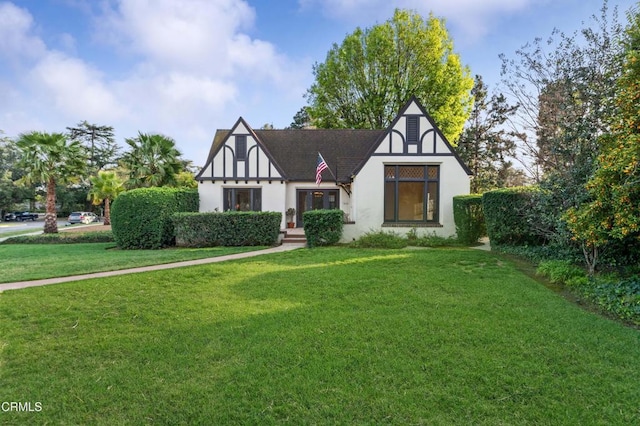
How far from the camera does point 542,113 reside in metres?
9.01

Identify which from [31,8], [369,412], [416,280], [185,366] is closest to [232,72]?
[31,8]

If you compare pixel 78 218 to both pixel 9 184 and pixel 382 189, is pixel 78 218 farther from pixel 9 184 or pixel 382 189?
pixel 382 189

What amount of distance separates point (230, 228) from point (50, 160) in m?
14.3

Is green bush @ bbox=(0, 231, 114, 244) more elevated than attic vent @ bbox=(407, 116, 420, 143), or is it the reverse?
attic vent @ bbox=(407, 116, 420, 143)

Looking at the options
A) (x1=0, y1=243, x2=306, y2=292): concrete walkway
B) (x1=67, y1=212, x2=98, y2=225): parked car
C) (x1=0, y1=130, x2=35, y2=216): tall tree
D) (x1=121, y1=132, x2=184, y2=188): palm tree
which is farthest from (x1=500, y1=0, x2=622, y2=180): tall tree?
(x1=0, y1=130, x2=35, y2=216): tall tree

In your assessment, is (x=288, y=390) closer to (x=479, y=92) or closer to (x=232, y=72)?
(x=232, y=72)

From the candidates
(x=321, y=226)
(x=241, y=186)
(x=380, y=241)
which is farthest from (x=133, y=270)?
(x=241, y=186)

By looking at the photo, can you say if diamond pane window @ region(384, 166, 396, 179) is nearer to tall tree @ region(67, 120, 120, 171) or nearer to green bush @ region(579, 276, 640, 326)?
green bush @ region(579, 276, 640, 326)

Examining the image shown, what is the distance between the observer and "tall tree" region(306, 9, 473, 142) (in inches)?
964

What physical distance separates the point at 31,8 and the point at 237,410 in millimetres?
12396

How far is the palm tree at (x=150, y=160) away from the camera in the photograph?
59.5 ft
